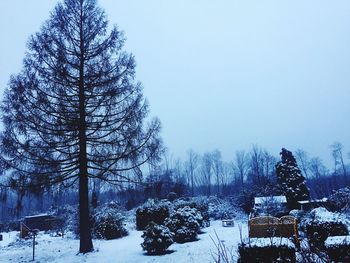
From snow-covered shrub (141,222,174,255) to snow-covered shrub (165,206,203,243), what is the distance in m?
2.51

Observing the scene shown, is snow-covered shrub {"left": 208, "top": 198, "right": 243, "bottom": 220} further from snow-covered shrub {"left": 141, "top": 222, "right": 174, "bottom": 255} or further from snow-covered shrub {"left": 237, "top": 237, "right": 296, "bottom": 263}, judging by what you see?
snow-covered shrub {"left": 237, "top": 237, "right": 296, "bottom": 263}

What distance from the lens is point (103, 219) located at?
20344 millimetres

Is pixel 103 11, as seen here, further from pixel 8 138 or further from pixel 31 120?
pixel 8 138

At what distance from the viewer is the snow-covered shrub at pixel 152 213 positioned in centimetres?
2216

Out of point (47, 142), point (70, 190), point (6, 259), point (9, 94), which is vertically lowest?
point (6, 259)

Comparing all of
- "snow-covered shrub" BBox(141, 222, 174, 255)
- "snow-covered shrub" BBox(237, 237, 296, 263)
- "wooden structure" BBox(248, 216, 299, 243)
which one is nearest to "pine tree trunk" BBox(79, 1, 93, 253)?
"snow-covered shrub" BBox(141, 222, 174, 255)

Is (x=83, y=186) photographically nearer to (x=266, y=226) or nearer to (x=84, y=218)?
(x=84, y=218)

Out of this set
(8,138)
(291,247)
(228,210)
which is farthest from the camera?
(228,210)

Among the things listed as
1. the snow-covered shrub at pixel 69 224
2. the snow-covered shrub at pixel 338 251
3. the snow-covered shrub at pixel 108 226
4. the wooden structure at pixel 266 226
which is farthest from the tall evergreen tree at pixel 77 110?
the snow-covered shrub at pixel 69 224

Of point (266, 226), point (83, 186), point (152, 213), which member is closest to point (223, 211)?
point (152, 213)

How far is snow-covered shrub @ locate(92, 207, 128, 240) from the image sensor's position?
19531mm

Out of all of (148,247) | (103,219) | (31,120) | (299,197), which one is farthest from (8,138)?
(299,197)

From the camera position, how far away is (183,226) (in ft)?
52.4

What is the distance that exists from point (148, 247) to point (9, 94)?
792 centimetres
